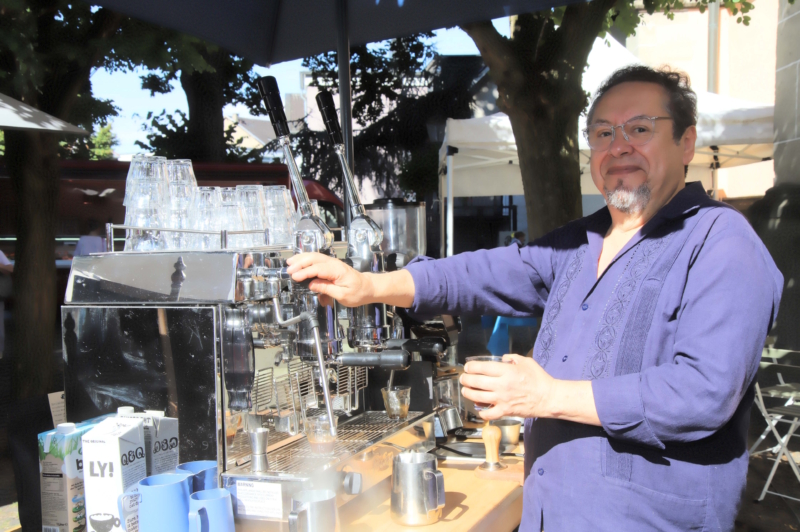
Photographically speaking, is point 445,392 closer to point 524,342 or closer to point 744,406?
point 744,406

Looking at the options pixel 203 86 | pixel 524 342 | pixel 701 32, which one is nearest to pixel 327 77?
pixel 203 86

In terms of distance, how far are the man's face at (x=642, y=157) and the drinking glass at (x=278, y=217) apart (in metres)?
0.85

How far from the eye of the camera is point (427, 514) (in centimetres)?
143

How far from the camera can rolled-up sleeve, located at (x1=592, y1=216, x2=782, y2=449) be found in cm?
103

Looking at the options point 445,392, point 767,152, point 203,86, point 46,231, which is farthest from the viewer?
point 203,86

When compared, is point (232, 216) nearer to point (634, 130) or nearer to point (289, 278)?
point (289, 278)

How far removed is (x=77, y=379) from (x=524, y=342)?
12.9 ft

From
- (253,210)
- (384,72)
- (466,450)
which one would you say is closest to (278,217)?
(253,210)

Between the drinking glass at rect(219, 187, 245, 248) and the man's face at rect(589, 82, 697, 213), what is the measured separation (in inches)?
36.0

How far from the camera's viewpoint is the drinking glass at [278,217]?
68.9 inches

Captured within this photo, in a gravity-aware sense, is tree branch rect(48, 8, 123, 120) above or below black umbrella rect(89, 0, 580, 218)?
above

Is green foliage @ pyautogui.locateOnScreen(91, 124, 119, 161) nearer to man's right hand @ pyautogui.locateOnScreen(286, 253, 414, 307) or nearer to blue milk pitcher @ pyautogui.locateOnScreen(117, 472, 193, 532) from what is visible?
man's right hand @ pyautogui.locateOnScreen(286, 253, 414, 307)

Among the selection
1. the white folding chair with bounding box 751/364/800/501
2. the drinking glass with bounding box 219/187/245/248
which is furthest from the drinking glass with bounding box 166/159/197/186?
the white folding chair with bounding box 751/364/800/501

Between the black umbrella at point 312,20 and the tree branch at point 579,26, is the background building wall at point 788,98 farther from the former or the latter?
the black umbrella at point 312,20
